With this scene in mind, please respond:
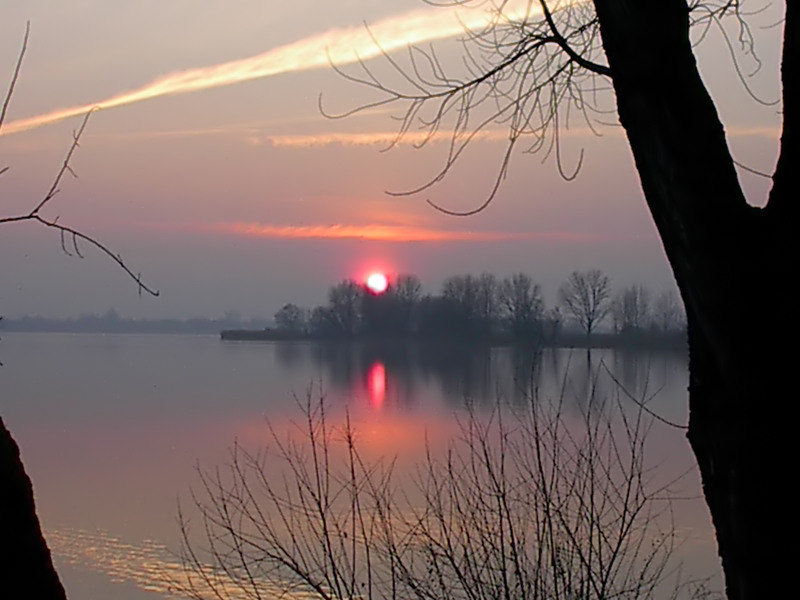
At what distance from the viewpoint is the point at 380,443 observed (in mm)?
13297

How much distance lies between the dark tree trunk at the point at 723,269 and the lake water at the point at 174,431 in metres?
2.41

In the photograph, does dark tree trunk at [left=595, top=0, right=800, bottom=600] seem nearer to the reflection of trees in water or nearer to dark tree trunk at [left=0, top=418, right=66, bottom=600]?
dark tree trunk at [left=0, top=418, right=66, bottom=600]

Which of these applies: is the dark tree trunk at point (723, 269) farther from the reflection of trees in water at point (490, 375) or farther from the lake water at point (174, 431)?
the reflection of trees in water at point (490, 375)

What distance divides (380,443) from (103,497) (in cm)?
372

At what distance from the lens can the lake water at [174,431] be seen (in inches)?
360

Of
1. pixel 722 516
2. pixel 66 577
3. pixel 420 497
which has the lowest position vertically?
pixel 66 577

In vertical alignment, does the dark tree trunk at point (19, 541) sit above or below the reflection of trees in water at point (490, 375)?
above

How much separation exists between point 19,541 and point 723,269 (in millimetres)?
1572

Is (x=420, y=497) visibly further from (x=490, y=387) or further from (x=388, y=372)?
(x=388, y=372)

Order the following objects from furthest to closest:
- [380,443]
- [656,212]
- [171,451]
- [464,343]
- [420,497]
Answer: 1. [464,343]
2. [171,451]
3. [380,443]
4. [420,497]
5. [656,212]

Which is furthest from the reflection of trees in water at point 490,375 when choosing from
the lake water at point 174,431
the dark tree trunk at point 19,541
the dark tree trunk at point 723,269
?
the dark tree trunk at point 19,541

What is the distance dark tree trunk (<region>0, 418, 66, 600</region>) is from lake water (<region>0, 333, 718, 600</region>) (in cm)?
173

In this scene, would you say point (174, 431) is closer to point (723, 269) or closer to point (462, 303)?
point (723, 269)

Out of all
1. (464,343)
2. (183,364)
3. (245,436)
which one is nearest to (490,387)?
(245,436)
